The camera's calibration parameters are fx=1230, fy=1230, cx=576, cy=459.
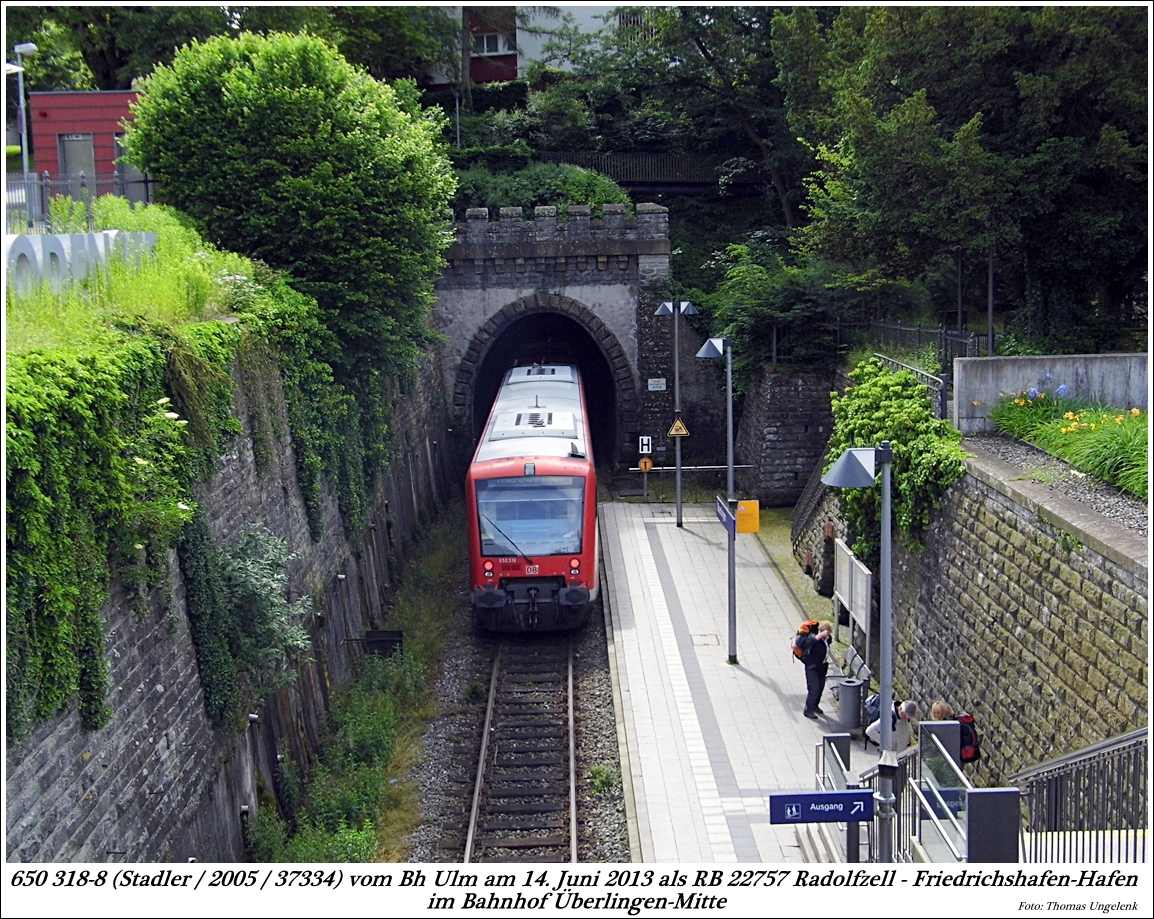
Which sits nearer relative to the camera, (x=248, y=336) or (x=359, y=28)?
(x=248, y=336)

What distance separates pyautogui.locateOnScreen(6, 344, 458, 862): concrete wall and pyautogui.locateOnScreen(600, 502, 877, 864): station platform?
3.64 meters

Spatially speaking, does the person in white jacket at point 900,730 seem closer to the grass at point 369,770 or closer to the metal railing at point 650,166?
the grass at point 369,770

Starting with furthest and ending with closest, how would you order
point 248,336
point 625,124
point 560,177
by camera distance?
point 625,124 → point 560,177 → point 248,336

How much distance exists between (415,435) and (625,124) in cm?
1731

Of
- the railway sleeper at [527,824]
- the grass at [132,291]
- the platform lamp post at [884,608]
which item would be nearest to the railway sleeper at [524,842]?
the railway sleeper at [527,824]

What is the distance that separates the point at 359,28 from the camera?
3403 centimetres

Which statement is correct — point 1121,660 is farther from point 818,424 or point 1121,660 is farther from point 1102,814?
point 818,424

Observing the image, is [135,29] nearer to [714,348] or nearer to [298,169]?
[298,169]

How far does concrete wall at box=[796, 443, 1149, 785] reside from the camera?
945 cm

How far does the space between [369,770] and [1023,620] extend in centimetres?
683

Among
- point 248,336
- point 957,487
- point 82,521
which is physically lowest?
point 957,487

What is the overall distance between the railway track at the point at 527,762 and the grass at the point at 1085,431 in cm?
619

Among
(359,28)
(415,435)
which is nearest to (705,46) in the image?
(359,28)

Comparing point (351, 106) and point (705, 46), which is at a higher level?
point (705, 46)
